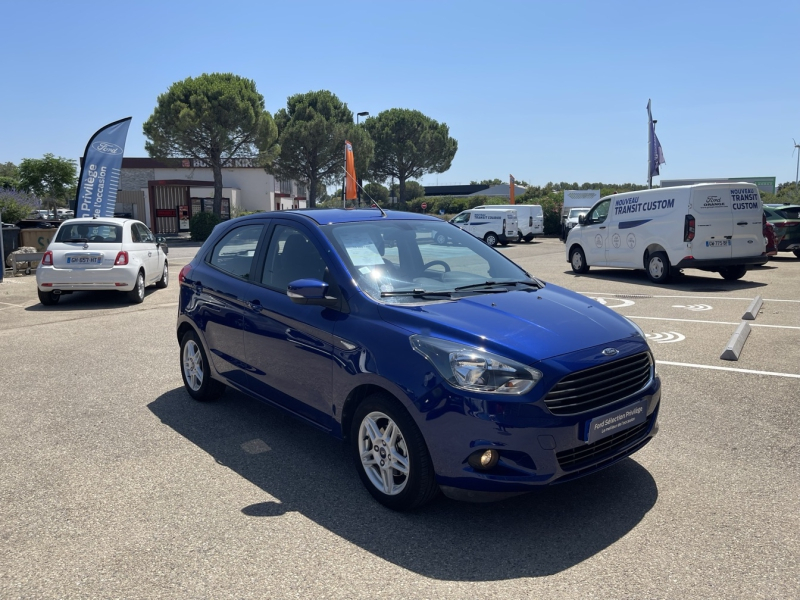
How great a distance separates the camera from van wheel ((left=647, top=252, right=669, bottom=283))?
560 inches

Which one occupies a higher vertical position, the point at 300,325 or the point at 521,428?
the point at 300,325

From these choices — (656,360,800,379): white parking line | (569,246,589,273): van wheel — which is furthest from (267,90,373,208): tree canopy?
(656,360,800,379): white parking line

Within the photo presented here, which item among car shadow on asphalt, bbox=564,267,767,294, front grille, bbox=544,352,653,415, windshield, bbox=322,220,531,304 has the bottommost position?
car shadow on asphalt, bbox=564,267,767,294

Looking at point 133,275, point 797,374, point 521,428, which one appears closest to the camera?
point 521,428

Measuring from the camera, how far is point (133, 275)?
38.4ft

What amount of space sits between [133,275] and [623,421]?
10.0 m

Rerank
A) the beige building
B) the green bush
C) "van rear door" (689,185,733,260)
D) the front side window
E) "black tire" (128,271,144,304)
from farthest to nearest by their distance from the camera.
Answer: the beige building → the green bush → "van rear door" (689,185,733,260) → "black tire" (128,271,144,304) → the front side window

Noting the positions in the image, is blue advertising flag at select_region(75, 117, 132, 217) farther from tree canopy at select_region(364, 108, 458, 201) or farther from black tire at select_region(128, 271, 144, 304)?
tree canopy at select_region(364, 108, 458, 201)

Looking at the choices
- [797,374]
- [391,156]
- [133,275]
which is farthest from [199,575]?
[391,156]

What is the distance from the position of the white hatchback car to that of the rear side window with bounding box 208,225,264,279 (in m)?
6.65

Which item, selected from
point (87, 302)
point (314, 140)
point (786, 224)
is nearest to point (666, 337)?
point (87, 302)

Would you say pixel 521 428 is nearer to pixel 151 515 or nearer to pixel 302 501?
pixel 302 501

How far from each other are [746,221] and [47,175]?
161 ft

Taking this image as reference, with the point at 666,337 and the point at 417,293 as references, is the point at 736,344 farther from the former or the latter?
the point at 417,293
